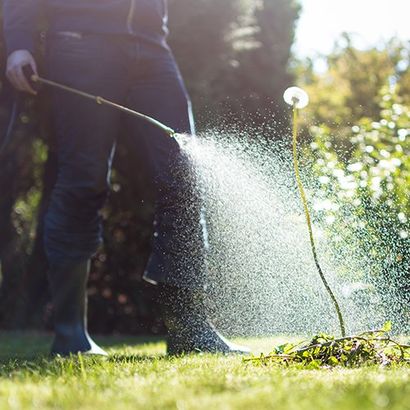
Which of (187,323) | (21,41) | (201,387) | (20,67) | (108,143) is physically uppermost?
(21,41)

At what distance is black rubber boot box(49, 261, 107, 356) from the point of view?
3180mm

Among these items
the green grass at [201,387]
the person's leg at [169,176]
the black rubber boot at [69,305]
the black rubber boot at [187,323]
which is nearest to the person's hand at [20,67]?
the person's leg at [169,176]

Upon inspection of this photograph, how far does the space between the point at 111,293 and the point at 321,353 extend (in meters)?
3.97

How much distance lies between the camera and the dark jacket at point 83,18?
10.5ft

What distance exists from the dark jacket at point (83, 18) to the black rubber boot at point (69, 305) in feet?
2.97

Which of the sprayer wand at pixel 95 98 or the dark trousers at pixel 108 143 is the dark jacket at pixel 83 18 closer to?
the dark trousers at pixel 108 143

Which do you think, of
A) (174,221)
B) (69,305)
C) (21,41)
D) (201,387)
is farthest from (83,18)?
(201,387)

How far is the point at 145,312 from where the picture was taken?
611 centimetres

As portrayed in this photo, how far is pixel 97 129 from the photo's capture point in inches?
125

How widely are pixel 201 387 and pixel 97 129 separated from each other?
1.67 m

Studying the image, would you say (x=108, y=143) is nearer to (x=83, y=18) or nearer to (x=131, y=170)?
(x=83, y=18)

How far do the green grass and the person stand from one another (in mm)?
788

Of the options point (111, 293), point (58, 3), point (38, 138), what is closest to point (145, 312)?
point (111, 293)

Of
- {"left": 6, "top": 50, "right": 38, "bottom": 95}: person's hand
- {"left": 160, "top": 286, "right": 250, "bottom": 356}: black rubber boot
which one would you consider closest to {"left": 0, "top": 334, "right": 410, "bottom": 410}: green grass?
{"left": 160, "top": 286, "right": 250, "bottom": 356}: black rubber boot
